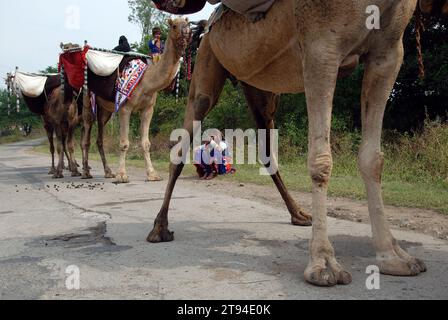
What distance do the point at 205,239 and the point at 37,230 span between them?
6.11 ft

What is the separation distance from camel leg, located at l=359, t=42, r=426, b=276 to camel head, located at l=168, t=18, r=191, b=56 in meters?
5.50

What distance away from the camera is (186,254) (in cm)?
384

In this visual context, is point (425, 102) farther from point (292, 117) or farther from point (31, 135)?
point (31, 135)

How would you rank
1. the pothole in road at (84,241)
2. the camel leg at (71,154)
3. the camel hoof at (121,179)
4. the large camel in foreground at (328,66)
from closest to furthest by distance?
the large camel in foreground at (328,66) → the pothole in road at (84,241) → the camel hoof at (121,179) → the camel leg at (71,154)

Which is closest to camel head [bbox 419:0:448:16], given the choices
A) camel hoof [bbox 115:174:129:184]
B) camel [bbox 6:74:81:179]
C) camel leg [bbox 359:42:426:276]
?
camel leg [bbox 359:42:426:276]

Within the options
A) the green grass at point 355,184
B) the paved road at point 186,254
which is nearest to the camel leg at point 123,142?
the green grass at point 355,184

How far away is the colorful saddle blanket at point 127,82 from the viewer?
397 inches

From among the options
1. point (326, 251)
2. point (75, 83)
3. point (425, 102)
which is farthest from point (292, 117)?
point (326, 251)

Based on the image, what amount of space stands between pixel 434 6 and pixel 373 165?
1.20m

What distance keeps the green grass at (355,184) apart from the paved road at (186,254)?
1.50 m

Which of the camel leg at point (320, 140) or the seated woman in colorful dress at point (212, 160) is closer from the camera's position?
the camel leg at point (320, 140)

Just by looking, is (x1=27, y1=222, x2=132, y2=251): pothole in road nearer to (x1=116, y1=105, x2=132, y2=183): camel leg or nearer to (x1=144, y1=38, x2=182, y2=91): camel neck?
(x1=116, y1=105, x2=132, y2=183): camel leg

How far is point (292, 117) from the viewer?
50.5ft

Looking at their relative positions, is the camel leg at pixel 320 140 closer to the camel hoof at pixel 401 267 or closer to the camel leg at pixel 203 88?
the camel hoof at pixel 401 267
